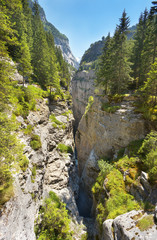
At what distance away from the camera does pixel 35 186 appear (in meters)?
10.3

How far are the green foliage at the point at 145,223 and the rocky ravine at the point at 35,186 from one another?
7447 mm

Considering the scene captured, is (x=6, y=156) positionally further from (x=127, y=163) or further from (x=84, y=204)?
(x=84, y=204)

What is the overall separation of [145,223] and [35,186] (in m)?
9.79

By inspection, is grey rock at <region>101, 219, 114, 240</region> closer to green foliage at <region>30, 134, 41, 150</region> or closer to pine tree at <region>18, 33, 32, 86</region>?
green foliage at <region>30, 134, 41, 150</region>

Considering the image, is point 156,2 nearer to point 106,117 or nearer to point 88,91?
point 106,117

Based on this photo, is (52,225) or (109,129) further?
(109,129)

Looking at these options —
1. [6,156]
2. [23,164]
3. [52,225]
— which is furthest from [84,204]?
[6,156]

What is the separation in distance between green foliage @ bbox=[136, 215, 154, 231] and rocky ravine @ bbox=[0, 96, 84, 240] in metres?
7.45

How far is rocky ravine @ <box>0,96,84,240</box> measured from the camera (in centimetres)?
593

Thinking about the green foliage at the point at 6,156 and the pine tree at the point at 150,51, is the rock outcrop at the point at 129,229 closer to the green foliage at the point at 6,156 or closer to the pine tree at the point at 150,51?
the green foliage at the point at 6,156

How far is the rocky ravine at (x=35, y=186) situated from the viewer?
5930mm

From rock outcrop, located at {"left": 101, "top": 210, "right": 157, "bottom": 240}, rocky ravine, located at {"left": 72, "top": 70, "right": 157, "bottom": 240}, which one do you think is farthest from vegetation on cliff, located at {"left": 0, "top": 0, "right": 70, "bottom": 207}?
rocky ravine, located at {"left": 72, "top": 70, "right": 157, "bottom": 240}

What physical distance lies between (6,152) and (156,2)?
27.0 metres

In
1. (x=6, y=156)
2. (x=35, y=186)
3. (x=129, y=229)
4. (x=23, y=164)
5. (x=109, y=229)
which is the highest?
(x=6, y=156)
